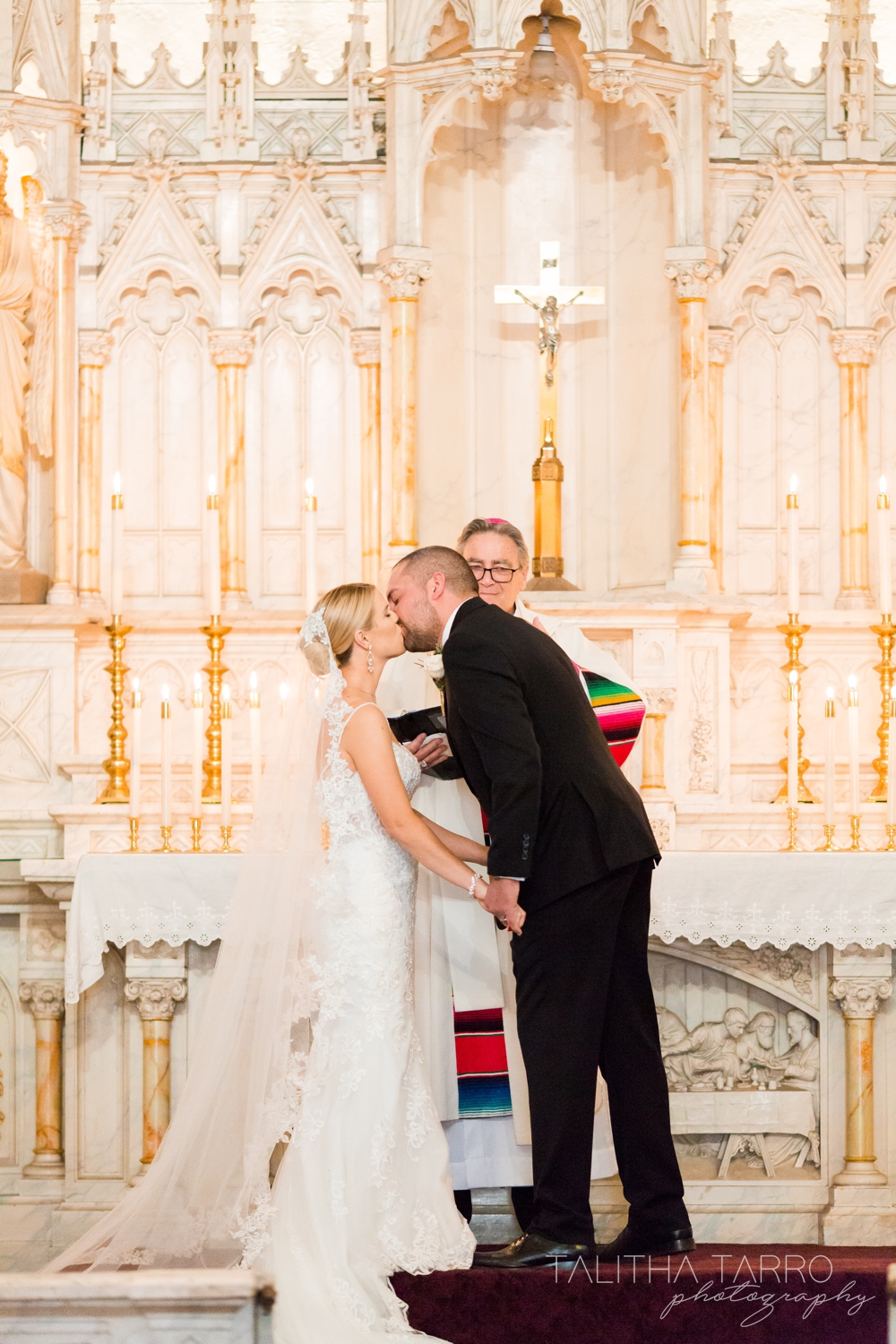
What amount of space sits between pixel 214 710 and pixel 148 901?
1.56 metres

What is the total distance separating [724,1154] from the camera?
16.9ft

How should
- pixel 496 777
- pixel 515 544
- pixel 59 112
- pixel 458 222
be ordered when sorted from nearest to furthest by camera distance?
pixel 496 777 < pixel 515 544 < pixel 59 112 < pixel 458 222

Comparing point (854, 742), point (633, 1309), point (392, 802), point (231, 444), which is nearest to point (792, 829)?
point (854, 742)

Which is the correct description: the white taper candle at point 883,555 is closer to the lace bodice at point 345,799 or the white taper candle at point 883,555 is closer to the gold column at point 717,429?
the gold column at point 717,429

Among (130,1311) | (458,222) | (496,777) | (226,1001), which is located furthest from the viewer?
(458,222)

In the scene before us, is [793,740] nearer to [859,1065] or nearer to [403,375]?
[859,1065]

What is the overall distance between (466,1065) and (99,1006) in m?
1.35

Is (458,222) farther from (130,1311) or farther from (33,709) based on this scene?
(130,1311)

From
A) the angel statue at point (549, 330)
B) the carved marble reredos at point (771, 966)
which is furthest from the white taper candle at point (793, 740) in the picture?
the angel statue at point (549, 330)

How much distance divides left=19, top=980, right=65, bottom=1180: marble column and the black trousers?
192 centimetres

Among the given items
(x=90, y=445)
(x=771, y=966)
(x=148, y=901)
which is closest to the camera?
(x=148, y=901)

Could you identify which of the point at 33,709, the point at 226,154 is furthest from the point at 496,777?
the point at 226,154

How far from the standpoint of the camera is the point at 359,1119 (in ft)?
13.8

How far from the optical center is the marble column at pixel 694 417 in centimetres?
761
